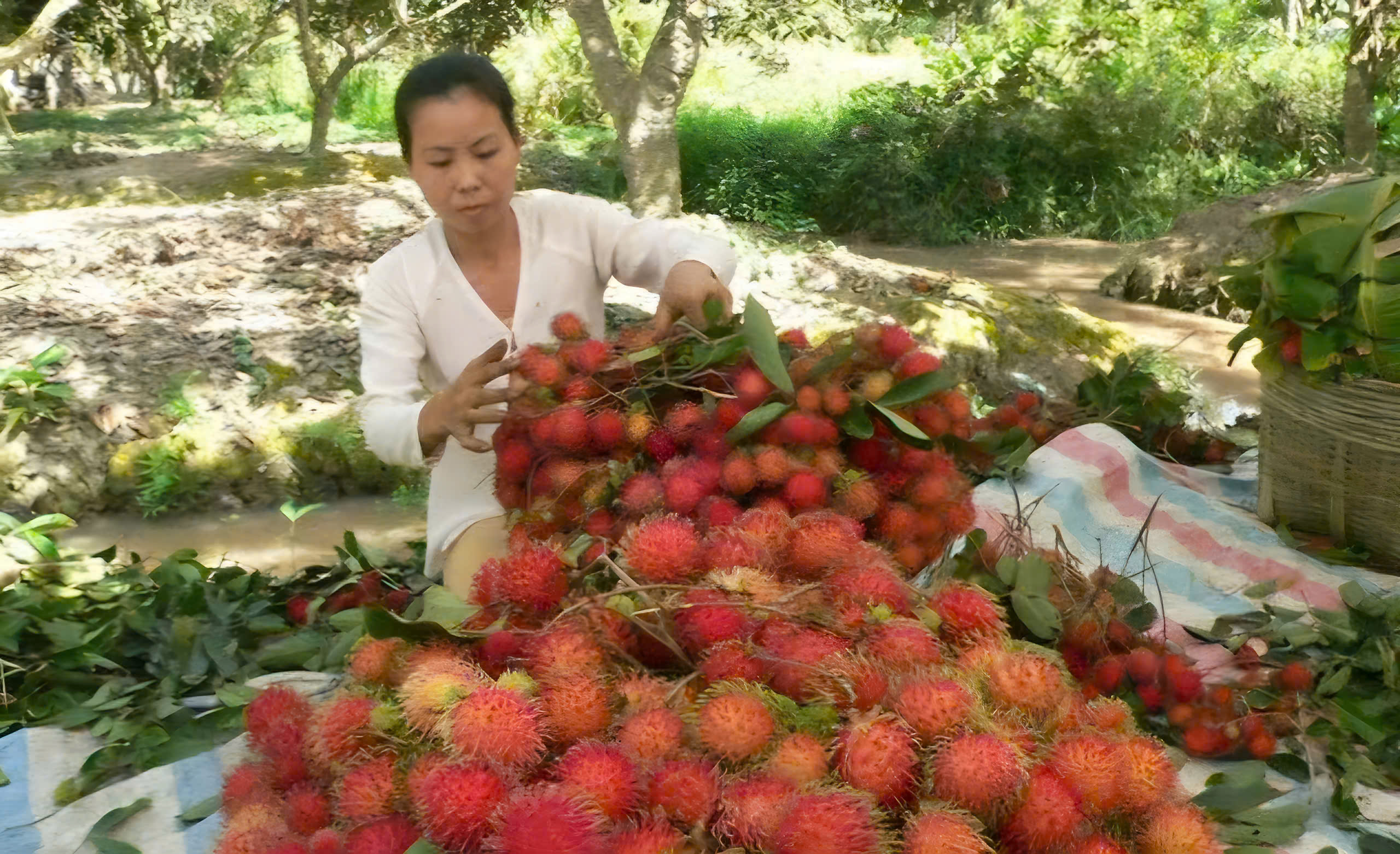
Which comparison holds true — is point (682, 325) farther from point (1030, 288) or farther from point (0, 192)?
point (0, 192)

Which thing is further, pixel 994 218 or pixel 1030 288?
pixel 994 218

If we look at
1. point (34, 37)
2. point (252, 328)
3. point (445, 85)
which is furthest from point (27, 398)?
point (34, 37)

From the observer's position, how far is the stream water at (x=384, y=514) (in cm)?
325

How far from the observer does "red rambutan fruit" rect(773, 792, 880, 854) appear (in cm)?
68

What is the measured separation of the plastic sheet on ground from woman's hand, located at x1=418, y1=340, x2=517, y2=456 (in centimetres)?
52

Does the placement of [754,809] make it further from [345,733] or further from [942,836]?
[345,733]

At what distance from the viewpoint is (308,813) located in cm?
85

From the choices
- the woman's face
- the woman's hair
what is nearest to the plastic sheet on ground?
the woman's face

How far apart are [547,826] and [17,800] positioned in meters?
1.07

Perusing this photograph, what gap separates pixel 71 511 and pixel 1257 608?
3520 millimetres

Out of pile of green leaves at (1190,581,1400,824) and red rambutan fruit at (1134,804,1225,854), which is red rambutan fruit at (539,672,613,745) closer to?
red rambutan fruit at (1134,804,1225,854)

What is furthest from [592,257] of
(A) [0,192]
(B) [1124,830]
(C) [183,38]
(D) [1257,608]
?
(C) [183,38]

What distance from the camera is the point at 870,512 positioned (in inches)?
45.6

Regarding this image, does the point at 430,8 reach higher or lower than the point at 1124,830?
higher
